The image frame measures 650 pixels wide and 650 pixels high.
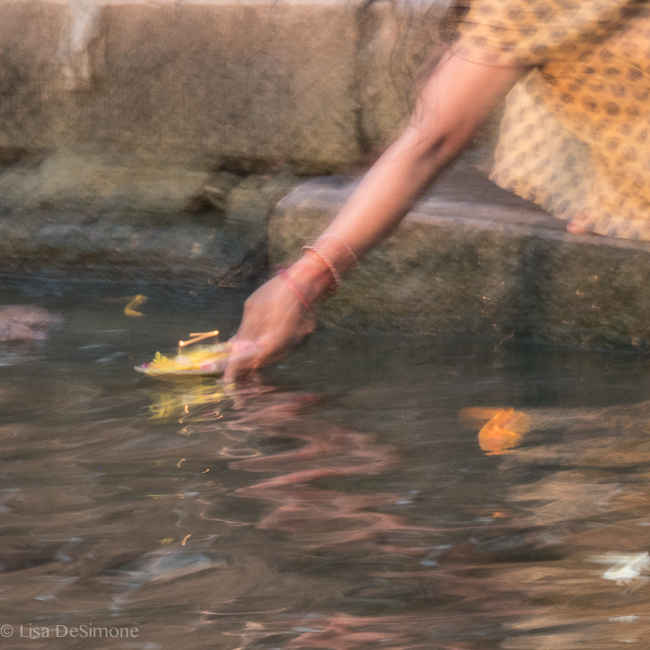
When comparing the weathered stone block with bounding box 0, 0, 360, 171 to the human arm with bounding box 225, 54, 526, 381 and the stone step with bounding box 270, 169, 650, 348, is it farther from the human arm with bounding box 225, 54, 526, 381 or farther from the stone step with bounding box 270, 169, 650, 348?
the human arm with bounding box 225, 54, 526, 381

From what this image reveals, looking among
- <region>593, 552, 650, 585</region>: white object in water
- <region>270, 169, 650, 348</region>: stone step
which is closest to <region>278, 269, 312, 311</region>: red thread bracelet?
<region>593, 552, 650, 585</region>: white object in water

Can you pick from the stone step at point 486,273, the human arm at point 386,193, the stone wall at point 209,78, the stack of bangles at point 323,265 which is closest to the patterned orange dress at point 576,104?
the human arm at point 386,193

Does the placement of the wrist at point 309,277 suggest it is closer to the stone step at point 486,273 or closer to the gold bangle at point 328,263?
the gold bangle at point 328,263

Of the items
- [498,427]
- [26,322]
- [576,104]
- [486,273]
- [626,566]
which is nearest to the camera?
[626,566]

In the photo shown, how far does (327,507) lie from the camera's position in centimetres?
126

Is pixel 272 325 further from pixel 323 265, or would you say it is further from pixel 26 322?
pixel 26 322

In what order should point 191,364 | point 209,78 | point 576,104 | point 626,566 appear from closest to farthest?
1. point 626,566
2. point 576,104
3. point 191,364
4. point 209,78

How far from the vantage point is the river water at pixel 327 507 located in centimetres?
97

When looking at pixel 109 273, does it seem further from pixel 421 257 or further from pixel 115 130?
pixel 421 257

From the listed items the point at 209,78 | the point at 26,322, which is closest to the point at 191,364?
the point at 26,322

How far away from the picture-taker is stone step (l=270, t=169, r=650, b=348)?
2.16 meters

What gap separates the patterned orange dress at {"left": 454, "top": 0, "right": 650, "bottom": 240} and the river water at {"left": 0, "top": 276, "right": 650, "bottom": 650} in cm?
43

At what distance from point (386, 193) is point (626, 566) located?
59cm

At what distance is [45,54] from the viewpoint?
3.05m
